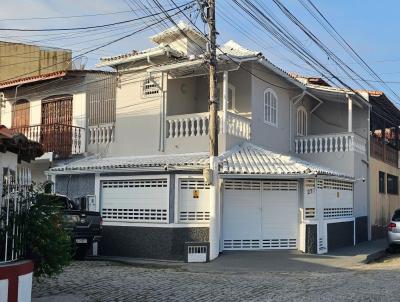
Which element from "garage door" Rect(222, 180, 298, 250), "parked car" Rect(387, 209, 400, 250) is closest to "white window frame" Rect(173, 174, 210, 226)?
"garage door" Rect(222, 180, 298, 250)

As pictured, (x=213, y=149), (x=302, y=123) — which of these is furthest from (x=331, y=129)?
(x=213, y=149)

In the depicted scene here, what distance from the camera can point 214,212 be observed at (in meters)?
14.9

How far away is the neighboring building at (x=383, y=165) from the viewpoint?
22344mm

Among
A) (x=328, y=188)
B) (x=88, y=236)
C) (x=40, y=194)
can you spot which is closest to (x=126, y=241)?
(x=88, y=236)

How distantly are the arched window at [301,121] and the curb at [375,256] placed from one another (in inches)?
225

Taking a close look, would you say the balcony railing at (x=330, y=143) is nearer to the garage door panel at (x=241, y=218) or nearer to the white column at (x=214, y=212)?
the garage door panel at (x=241, y=218)

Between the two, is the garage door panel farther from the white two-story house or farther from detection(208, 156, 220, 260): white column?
detection(208, 156, 220, 260): white column

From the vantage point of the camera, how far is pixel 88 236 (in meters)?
14.3

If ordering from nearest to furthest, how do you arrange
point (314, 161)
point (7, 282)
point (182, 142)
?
point (7, 282)
point (182, 142)
point (314, 161)

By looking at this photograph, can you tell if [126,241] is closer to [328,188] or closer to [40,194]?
[328,188]

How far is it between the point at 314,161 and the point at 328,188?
274 centimetres

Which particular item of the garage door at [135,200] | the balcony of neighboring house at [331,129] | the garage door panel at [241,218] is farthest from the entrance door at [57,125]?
the balcony of neighboring house at [331,129]

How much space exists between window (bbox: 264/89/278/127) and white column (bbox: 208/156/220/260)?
4.46 meters

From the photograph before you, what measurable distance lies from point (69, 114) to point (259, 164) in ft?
26.9
